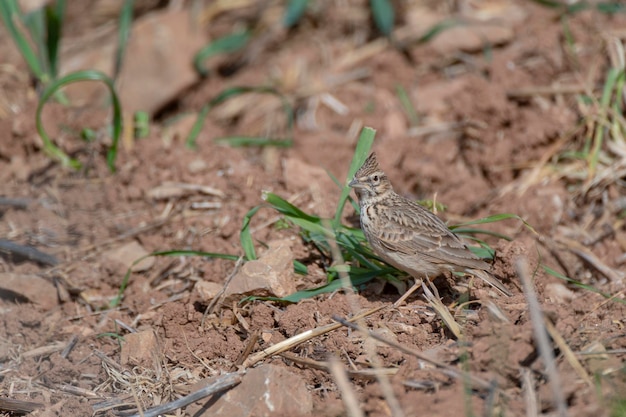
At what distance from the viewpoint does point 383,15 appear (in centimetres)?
903

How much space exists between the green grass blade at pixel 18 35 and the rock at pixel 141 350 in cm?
386

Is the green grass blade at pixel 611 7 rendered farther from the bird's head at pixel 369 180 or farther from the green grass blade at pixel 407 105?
the bird's head at pixel 369 180

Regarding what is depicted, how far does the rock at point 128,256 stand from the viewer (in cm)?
600

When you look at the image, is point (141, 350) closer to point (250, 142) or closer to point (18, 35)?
point (250, 142)

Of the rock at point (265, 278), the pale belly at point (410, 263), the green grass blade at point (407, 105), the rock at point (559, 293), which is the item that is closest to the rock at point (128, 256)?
the rock at point (265, 278)

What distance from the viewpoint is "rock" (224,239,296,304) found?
5.10m

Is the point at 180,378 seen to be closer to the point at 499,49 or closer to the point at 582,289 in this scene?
the point at 582,289

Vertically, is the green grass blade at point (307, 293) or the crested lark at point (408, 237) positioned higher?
the crested lark at point (408, 237)

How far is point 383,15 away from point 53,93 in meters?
3.95

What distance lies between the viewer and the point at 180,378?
4703 mm

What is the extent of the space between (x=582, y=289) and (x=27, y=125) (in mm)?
5150

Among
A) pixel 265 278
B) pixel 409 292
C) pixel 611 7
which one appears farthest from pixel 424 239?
pixel 611 7

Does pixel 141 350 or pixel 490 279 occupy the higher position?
pixel 490 279

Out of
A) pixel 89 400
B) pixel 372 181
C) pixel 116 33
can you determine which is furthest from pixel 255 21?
pixel 89 400
